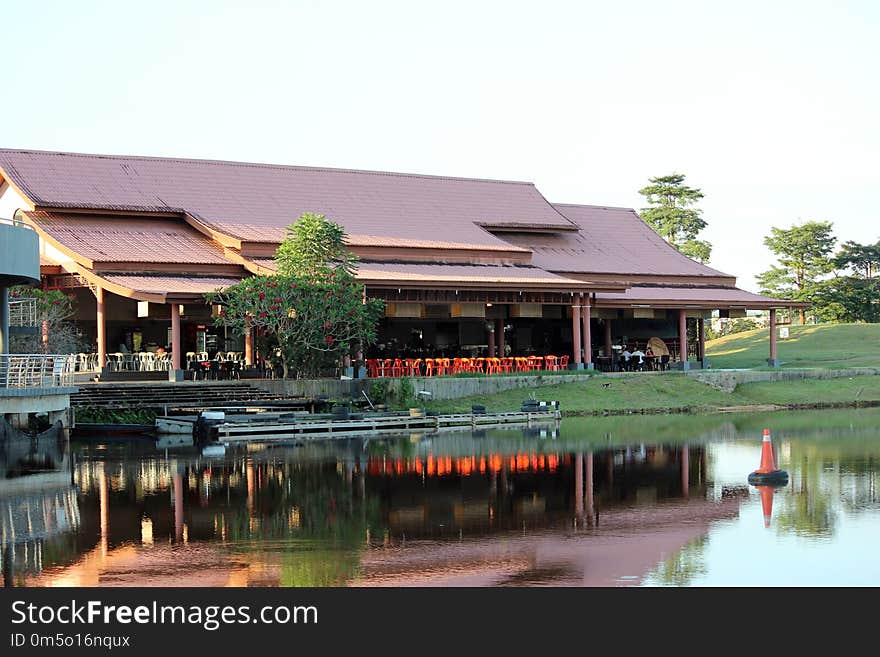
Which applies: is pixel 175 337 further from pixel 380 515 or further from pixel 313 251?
pixel 380 515

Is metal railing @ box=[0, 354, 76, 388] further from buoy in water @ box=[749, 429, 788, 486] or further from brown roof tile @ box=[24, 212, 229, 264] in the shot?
buoy in water @ box=[749, 429, 788, 486]

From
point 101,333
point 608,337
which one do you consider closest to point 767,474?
point 101,333

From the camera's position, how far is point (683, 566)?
15.7 m

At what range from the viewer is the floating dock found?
1316 inches

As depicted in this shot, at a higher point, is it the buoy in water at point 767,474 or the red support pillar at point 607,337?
the red support pillar at point 607,337

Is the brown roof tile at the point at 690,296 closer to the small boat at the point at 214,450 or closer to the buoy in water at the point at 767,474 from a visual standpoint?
the small boat at the point at 214,450

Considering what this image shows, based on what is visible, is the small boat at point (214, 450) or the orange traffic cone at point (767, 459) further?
the small boat at point (214, 450)

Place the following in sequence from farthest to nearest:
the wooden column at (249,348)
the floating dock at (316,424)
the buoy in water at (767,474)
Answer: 1. the wooden column at (249,348)
2. the floating dock at (316,424)
3. the buoy in water at (767,474)

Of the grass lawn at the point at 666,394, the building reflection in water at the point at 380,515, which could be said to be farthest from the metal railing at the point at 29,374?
the grass lawn at the point at 666,394

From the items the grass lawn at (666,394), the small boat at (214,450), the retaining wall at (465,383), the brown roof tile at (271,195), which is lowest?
the small boat at (214,450)

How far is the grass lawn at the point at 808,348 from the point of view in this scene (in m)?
58.5

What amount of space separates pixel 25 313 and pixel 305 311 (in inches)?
329

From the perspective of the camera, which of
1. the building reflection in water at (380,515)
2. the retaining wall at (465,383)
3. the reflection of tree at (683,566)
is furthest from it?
the retaining wall at (465,383)

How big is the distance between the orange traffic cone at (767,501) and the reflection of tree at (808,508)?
0.17m
